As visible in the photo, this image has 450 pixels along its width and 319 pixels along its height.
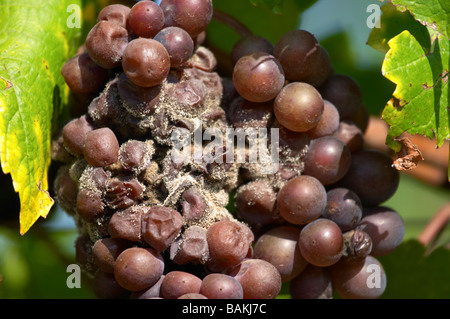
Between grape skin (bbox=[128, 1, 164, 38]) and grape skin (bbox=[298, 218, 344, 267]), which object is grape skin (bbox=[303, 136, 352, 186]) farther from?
grape skin (bbox=[128, 1, 164, 38])

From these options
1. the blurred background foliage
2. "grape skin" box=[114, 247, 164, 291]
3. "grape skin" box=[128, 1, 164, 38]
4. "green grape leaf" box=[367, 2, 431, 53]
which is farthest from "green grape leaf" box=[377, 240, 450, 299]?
"grape skin" box=[128, 1, 164, 38]

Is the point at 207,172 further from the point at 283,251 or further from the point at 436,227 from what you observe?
the point at 436,227

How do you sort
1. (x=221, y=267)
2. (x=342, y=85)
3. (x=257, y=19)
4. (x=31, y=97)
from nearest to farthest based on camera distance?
1. (x=221, y=267)
2. (x=31, y=97)
3. (x=342, y=85)
4. (x=257, y=19)

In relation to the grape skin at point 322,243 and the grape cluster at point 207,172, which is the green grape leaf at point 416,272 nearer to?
the grape cluster at point 207,172

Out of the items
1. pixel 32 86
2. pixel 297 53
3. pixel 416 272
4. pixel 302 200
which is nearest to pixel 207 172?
pixel 302 200

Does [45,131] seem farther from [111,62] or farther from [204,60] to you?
[204,60]

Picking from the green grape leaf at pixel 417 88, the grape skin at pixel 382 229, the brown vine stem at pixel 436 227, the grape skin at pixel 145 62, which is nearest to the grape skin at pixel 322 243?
the grape skin at pixel 382 229

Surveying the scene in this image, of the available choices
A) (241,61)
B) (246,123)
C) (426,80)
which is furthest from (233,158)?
(426,80)
